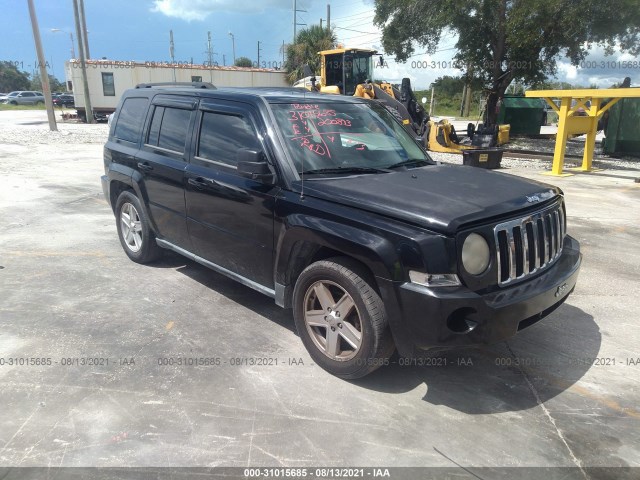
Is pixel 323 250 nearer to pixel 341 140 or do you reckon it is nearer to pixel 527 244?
pixel 341 140

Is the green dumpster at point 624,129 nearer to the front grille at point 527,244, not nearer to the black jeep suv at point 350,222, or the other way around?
the black jeep suv at point 350,222

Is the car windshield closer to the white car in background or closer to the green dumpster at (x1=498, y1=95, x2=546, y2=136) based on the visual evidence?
the green dumpster at (x1=498, y1=95, x2=546, y2=136)

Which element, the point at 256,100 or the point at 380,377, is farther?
the point at 256,100

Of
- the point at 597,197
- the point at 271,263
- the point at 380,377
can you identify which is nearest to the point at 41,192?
the point at 271,263

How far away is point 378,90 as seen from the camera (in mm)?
15789

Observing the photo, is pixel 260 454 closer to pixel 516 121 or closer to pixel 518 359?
pixel 518 359

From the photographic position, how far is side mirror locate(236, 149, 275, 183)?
3527 mm

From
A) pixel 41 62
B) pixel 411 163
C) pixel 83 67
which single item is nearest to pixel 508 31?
pixel 411 163

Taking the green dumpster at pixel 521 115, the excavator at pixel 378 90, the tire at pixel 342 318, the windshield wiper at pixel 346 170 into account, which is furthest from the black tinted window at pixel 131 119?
the green dumpster at pixel 521 115

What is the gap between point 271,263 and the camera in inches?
149

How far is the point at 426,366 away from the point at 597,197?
8119 mm

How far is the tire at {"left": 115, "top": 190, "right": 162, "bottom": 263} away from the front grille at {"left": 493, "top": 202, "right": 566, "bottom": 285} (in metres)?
3.72

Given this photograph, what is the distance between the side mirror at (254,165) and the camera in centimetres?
353

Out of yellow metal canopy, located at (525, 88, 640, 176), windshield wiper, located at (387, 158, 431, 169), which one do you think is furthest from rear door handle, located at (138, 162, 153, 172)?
yellow metal canopy, located at (525, 88, 640, 176)
